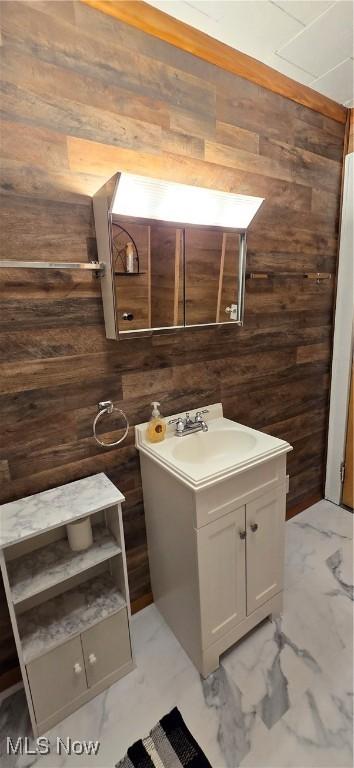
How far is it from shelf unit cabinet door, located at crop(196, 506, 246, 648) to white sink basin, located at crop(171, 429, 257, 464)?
1.01ft

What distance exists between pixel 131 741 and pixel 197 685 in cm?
29

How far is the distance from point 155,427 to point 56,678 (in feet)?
3.12

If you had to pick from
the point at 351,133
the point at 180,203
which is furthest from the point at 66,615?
the point at 351,133

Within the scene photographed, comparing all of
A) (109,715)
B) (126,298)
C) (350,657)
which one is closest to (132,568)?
(109,715)

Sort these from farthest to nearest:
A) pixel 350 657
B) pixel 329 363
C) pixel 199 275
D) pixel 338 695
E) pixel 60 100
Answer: pixel 329 363 → pixel 199 275 → pixel 350 657 → pixel 338 695 → pixel 60 100

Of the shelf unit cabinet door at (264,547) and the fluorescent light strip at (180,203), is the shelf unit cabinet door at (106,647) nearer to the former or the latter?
the shelf unit cabinet door at (264,547)

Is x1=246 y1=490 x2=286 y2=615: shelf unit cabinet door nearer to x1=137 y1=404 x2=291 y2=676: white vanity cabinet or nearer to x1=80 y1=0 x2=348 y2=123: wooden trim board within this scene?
x1=137 y1=404 x2=291 y2=676: white vanity cabinet

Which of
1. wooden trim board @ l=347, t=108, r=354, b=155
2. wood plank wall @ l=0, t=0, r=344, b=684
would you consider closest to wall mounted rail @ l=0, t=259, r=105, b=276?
wood plank wall @ l=0, t=0, r=344, b=684

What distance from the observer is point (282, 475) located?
143 centimetres

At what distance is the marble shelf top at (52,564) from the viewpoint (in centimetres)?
113

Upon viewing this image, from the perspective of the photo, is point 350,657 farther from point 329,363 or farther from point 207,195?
point 207,195

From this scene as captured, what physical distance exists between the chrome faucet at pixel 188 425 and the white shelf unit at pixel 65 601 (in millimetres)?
381

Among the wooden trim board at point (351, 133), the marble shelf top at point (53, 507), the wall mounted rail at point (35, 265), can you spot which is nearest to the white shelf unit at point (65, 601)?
the marble shelf top at point (53, 507)

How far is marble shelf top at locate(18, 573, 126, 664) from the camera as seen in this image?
1175mm
